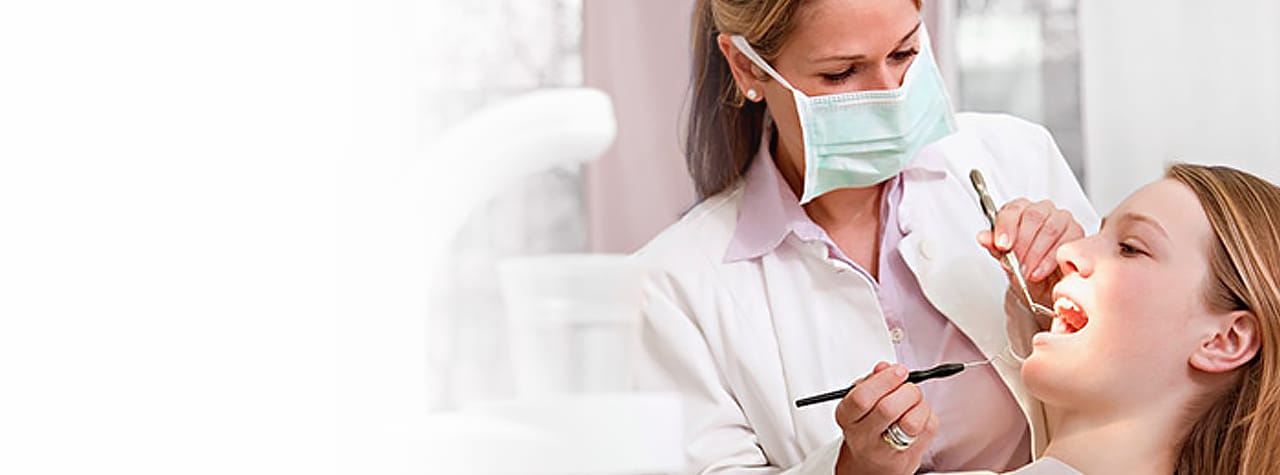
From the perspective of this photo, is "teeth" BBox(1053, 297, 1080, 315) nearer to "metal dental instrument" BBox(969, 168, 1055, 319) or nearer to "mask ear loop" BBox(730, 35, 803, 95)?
"metal dental instrument" BBox(969, 168, 1055, 319)

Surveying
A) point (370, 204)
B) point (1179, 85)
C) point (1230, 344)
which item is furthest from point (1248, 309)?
point (370, 204)

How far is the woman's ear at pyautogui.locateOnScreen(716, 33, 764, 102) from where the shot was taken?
5.36 ft

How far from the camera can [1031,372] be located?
150 cm

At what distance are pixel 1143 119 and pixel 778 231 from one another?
749mm

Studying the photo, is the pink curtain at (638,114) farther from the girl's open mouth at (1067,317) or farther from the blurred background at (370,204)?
the girl's open mouth at (1067,317)

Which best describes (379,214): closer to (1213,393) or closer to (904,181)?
(904,181)

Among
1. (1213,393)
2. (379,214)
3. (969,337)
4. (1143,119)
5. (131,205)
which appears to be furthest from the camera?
(1143,119)

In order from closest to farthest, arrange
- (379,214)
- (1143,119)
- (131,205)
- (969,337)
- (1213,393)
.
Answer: (1213,393) → (969,337) → (131,205) → (379,214) → (1143,119)

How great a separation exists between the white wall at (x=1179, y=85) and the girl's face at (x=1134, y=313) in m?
0.68

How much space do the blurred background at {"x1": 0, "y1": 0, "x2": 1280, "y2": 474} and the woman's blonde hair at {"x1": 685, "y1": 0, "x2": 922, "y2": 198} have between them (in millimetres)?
165

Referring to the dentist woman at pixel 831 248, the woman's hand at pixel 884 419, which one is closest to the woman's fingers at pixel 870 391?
the woman's hand at pixel 884 419

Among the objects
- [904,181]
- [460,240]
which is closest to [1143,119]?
[904,181]

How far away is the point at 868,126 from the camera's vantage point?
158cm

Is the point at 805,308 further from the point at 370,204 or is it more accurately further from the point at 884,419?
the point at 370,204
